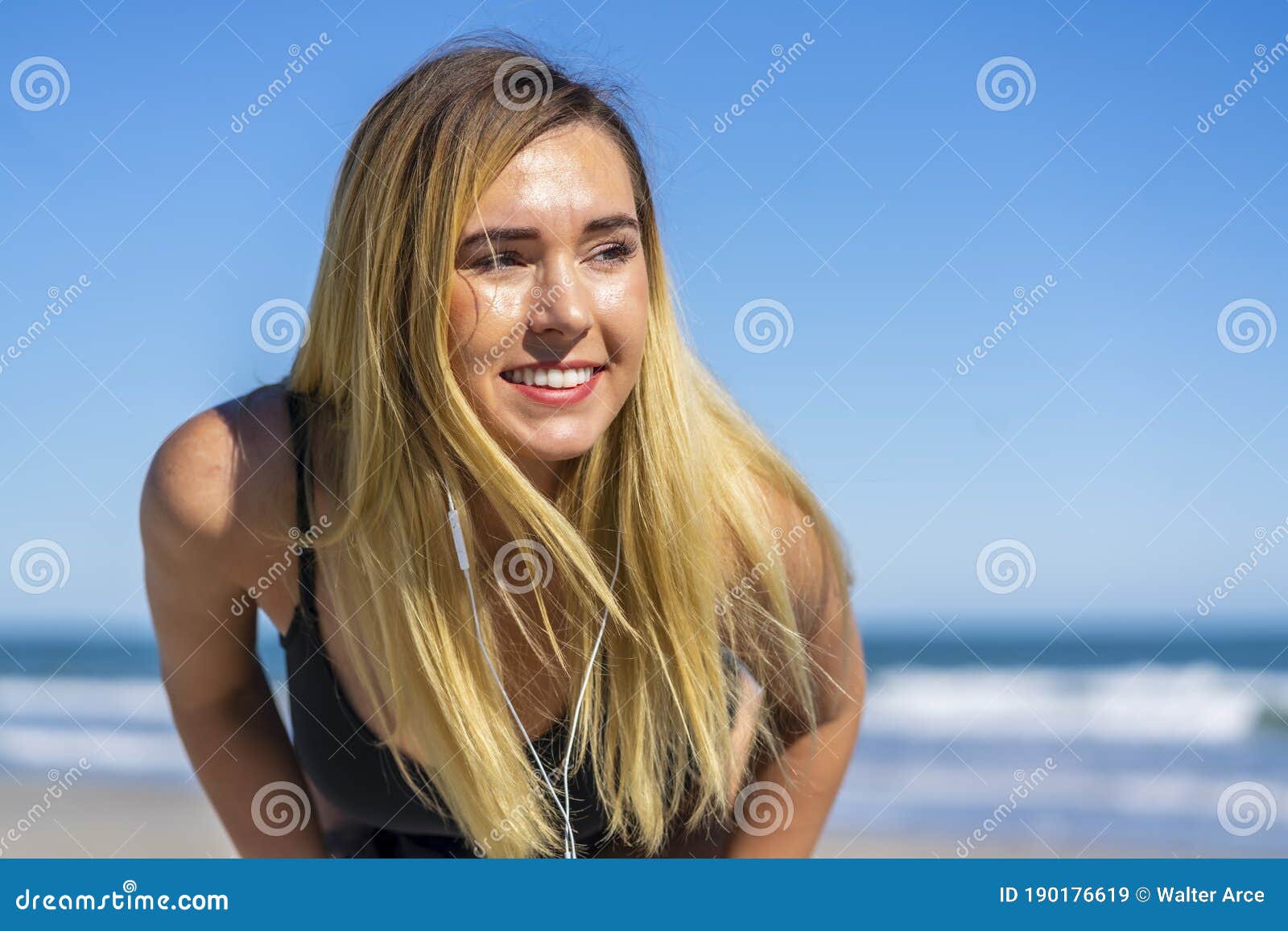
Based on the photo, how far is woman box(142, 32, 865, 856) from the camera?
249cm

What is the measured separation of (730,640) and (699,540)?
35cm

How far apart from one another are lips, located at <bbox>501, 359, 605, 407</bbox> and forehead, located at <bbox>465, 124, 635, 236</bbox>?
34 cm

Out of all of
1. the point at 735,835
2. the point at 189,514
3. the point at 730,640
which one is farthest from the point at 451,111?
the point at 735,835

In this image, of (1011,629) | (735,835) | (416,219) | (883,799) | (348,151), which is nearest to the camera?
(416,219)

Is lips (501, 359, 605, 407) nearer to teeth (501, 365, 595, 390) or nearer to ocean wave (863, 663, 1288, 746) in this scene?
teeth (501, 365, 595, 390)

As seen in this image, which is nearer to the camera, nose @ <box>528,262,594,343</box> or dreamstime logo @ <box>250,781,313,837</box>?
nose @ <box>528,262,594,343</box>

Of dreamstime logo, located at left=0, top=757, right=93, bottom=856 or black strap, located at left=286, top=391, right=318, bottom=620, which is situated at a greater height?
black strap, located at left=286, top=391, right=318, bottom=620

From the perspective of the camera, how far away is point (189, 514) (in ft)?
9.21

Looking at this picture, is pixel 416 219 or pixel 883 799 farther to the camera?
pixel 883 799

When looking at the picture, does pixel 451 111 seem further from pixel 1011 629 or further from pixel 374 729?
pixel 1011 629

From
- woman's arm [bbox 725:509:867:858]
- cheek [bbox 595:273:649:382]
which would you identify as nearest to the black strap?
cheek [bbox 595:273:649:382]

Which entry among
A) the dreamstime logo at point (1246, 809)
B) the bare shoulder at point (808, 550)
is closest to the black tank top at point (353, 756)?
the bare shoulder at point (808, 550)

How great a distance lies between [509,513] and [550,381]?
0.41m

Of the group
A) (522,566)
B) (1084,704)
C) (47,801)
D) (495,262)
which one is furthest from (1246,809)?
(47,801)
